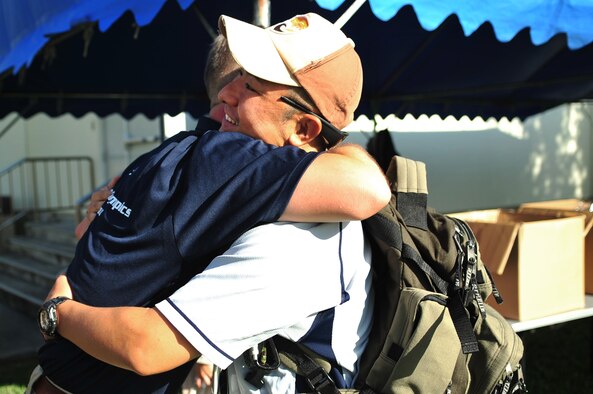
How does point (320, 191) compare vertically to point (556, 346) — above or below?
above

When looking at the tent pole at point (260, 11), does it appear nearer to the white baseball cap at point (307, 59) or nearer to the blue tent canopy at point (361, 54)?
the blue tent canopy at point (361, 54)

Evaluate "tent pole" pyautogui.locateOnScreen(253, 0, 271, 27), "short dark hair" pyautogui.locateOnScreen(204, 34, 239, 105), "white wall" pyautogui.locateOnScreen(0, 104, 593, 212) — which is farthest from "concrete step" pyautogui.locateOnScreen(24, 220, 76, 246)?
"short dark hair" pyautogui.locateOnScreen(204, 34, 239, 105)

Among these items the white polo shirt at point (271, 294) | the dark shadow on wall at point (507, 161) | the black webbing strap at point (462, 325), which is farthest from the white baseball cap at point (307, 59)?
the dark shadow on wall at point (507, 161)

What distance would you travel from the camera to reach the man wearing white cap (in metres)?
1.17

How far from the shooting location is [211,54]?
6.17 ft

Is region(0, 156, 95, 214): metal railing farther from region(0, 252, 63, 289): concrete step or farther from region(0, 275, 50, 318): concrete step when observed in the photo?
region(0, 275, 50, 318): concrete step

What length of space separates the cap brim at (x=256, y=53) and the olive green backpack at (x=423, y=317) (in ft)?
1.29

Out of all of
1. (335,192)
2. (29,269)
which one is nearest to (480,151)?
(29,269)

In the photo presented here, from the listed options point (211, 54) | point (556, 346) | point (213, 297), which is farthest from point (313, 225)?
point (556, 346)

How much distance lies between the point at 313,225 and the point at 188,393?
948 millimetres

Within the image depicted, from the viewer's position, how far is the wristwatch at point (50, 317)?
1330 millimetres

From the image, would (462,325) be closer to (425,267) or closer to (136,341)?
(425,267)

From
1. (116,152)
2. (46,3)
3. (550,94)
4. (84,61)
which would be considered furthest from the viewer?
(116,152)

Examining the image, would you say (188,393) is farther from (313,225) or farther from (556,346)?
(556,346)
